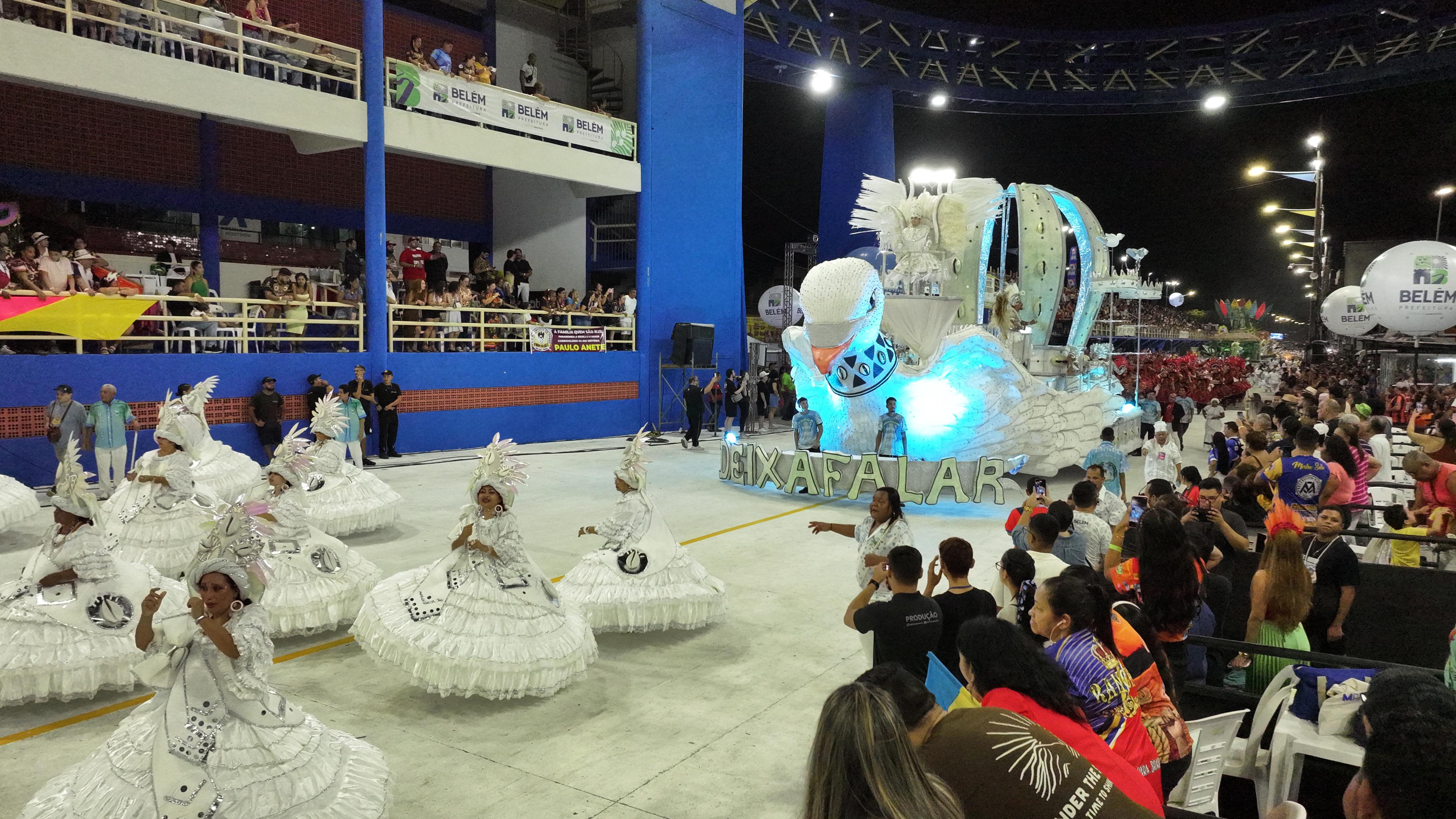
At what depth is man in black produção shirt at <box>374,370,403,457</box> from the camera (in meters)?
16.0

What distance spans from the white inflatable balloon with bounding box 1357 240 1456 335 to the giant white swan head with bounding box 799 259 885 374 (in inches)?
324

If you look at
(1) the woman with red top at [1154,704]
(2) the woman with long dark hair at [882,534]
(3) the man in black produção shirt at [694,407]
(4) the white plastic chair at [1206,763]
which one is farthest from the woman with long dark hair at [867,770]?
(3) the man in black produção shirt at [694,407]

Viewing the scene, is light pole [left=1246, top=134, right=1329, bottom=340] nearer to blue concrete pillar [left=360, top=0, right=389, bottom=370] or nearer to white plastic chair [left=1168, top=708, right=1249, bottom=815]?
white plastic chair [left=1168, top=708, right=1249, bottom=815]

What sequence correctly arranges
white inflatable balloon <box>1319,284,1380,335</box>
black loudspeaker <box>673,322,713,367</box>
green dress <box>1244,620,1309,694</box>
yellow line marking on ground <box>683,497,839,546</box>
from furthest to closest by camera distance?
black loudspeaker <box>673,322,713,367</box>
white inflatable balloon <box>1319,284,1380,335</box>
yellow line marking on ground <box>683,497,839,546</box>
green dress <box>1244,620,1309,694</box>

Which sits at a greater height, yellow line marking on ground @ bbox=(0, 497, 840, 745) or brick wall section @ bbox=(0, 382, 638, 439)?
brick wall section @ bbox=(0, 382, 638, 439)

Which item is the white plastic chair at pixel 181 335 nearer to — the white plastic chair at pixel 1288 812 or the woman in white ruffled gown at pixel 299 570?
the woman in white ruffled gown at pixel 299 570

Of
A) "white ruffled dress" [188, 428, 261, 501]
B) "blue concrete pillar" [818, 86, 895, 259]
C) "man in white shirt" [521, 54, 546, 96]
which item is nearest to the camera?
"white ruffled dress" [188, 428, 261, 501]

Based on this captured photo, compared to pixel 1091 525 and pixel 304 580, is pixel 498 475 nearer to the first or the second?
pixel 304 580

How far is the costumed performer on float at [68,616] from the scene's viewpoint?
554cm

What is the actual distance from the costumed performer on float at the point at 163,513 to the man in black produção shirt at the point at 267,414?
254 inches

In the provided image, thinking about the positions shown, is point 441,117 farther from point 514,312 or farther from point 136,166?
point 136,166

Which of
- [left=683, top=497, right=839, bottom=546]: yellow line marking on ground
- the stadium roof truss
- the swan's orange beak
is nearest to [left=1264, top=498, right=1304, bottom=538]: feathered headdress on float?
[left=683, top=497, right=839, bottom=546]: yellow line marking on ground

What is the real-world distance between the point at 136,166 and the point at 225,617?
16251 mm

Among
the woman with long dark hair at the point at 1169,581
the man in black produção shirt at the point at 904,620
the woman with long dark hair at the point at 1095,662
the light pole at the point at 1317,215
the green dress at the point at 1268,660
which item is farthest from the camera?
the light pole at the point at 1317,215
